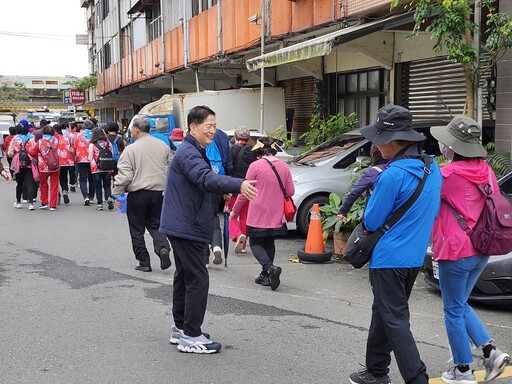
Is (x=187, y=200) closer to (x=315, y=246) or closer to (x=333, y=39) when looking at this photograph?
(x=315, y=246)

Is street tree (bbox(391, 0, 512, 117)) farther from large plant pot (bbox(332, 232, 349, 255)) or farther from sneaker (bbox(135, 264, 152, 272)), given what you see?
sneaker (bbox(135, 264, 152, 272))

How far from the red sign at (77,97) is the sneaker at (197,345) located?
63.4 m

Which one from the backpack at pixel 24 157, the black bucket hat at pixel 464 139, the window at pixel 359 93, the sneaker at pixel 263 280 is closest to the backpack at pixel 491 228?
the black bucket hat at pixel 464 139

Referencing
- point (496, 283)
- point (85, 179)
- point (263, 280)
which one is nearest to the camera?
point (496, 283)

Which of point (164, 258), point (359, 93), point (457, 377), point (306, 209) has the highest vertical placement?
point (359, 93)

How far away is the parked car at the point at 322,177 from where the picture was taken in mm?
10180

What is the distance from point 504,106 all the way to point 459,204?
641 cm

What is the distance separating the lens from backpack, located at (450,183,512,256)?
416cm

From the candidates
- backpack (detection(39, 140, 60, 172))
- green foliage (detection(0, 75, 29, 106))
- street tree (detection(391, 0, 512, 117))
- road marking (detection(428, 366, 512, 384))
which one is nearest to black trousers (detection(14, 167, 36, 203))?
backpack (detection(39, 140, 60, 172))

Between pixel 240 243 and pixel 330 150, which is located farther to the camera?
pixel 330 150

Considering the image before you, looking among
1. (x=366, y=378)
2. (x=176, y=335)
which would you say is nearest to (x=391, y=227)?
(x=366, y=378)

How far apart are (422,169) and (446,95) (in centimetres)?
971

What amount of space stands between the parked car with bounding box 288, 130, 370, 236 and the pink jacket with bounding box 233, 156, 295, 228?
2.91 meters

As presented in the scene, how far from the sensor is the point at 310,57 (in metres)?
11.3
